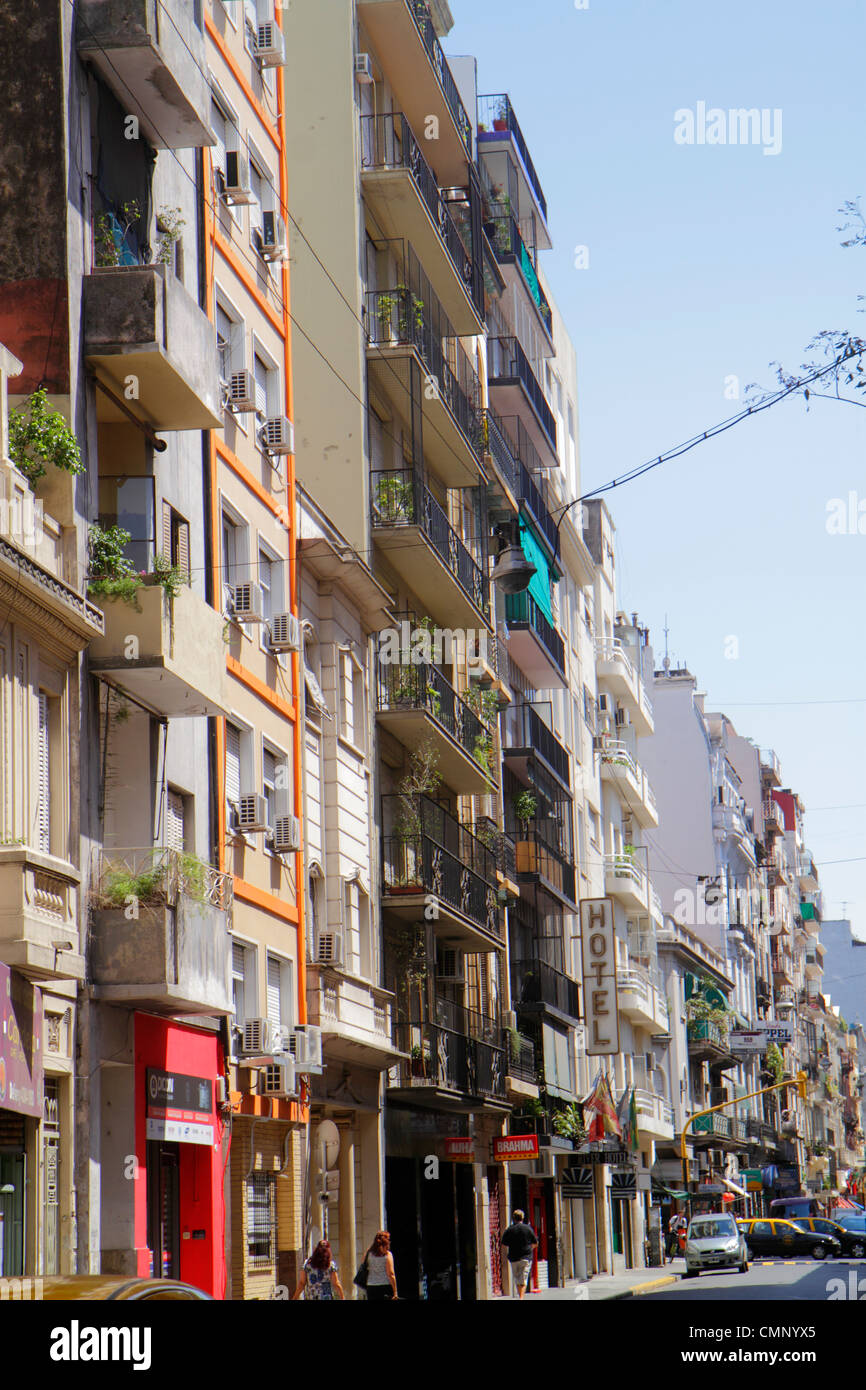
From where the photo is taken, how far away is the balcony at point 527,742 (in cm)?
4538

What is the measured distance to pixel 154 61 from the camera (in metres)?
19.8

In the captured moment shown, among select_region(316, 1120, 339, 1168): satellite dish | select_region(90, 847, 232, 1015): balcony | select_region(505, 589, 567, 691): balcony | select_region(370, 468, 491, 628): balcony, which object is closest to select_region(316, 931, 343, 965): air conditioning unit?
select_region(316, 1120, 339, 1168): satellite dish

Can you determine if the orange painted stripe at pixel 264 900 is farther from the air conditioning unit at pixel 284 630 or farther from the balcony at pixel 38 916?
the balcony at pixel 38 916

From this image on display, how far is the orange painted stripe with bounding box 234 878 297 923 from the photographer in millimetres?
23562

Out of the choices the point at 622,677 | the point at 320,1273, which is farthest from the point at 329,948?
the point at 622,677

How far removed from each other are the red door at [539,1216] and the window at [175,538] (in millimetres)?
27322

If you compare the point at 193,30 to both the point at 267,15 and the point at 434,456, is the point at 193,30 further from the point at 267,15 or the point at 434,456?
the point at 434,456

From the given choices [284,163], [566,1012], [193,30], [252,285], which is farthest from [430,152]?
[566,1012]

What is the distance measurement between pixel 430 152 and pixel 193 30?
1709 cm

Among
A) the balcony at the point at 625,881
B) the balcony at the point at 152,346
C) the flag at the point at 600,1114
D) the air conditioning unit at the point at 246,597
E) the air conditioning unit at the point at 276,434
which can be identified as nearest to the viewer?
the balcony at the point at 152,346

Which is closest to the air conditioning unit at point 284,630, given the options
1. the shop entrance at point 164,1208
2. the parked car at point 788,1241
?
the shop entrance at point 164,1208

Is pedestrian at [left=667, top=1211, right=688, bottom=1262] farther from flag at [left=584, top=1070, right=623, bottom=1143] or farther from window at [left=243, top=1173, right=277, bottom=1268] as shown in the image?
window at [left=243, top=1173, right=277, bottom=1268]

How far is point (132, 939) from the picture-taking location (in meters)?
18.1

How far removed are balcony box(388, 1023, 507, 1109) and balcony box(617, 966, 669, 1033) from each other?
2290 centimetres
